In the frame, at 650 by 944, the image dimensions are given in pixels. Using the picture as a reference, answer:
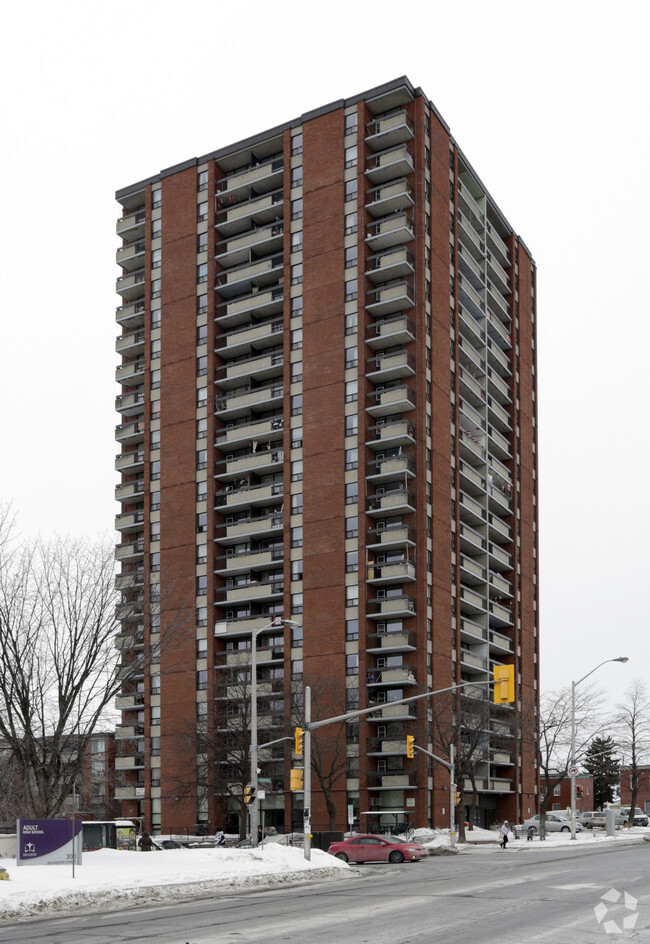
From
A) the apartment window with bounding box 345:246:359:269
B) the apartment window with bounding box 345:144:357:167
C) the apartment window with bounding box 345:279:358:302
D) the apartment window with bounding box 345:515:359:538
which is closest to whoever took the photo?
the apartment window with bounding box 345:515:359:538

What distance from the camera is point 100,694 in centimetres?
4331

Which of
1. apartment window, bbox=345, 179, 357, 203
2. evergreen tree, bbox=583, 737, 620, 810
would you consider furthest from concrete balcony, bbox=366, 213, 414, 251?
evergreen tree, bbox=583, 737, 620, 810

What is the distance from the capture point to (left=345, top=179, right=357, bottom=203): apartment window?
276ft

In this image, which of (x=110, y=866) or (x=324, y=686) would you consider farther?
(x=324, y=686)

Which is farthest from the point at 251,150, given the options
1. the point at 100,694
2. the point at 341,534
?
the point at 100,694

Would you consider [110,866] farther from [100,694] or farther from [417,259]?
[417,259]

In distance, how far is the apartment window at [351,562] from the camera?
257ft

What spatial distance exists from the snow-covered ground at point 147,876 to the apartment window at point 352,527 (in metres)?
37.5

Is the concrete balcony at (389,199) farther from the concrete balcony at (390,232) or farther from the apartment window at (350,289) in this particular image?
the apartment window at (350,289)

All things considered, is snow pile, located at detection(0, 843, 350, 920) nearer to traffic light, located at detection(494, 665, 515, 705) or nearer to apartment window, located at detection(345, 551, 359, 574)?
traffic light, located at detection(494, 665, 515, 705)

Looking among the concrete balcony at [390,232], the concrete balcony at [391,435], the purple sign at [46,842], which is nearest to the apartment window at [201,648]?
the concrete balcony at [391,435]

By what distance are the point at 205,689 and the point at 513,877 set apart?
52.4 meters

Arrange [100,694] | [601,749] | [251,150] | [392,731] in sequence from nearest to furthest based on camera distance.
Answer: [100,694] < [392,731] < [251,150] < [601,749]

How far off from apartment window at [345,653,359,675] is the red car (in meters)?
29.2
